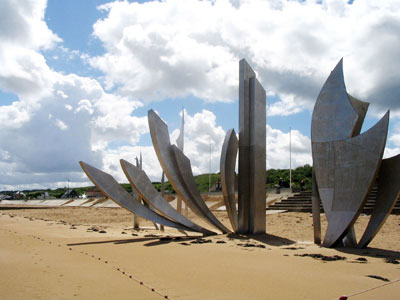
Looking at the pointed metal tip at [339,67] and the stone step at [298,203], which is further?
the stone step at [298,203]

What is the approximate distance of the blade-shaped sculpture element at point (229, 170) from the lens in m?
12.8

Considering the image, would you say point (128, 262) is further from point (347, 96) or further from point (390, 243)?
point (390, 243)

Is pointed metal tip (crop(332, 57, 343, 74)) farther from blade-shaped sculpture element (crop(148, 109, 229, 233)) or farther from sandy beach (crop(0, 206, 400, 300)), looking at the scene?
blade-shaped sculpture element (crop(148, 109, 229, 233))

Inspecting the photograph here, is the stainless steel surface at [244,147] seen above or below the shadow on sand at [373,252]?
above

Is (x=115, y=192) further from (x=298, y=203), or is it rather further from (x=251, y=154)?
(x=298, y=203)

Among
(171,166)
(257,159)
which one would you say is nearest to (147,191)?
(171,166)

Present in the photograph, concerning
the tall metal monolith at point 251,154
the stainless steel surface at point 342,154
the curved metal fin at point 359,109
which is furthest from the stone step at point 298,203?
the stainless steel surface at point 342,154

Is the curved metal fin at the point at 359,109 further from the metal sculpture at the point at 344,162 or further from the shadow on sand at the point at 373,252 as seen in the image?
the shadow on sand at the point at 373,252

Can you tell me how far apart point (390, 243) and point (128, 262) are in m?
8.34

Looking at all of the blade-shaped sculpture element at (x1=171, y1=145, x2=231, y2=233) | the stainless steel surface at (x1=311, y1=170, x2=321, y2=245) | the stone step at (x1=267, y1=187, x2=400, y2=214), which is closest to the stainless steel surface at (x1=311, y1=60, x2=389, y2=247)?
the stainless steel surface at (x1=311, y1=170, x2=321, y2=245)

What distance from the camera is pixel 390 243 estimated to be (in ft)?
37.9

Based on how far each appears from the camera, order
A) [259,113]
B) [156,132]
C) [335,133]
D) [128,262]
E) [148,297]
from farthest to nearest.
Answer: [259,113], [156,132], [335,133], [128,262], [148,297]

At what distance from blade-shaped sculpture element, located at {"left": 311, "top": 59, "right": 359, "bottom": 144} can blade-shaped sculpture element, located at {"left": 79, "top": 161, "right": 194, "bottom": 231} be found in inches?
204

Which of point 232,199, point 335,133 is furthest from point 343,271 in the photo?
point 232,199
